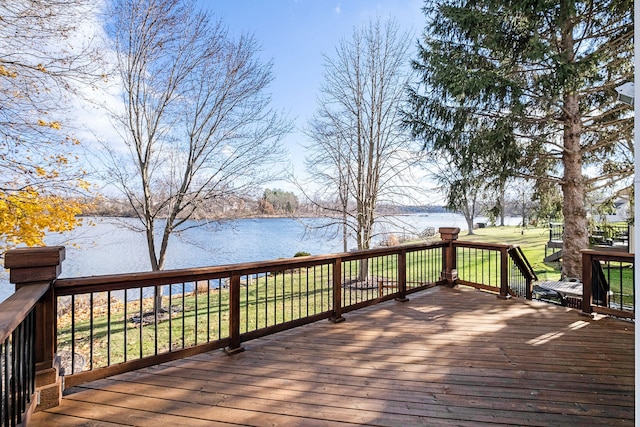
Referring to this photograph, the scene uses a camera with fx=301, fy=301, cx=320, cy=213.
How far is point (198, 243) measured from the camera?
8.02 meters

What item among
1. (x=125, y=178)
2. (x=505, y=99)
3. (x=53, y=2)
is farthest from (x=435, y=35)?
(x=125, y=178)

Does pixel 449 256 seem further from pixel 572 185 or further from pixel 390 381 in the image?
pixel 390 381

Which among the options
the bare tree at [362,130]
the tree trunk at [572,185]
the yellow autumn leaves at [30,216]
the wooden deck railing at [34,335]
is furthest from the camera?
the bare tree at [362,130]

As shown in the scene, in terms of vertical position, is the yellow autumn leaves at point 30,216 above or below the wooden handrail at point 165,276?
above

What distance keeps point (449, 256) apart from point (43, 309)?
5.34m

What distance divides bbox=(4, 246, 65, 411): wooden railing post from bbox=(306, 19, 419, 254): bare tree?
767 cm

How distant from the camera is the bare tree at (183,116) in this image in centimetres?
621

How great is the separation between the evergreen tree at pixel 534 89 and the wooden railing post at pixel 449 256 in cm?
203

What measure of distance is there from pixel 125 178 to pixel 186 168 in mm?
1275

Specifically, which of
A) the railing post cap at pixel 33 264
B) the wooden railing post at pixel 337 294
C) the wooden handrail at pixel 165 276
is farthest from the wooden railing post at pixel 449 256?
the railing post cap at pixel 33 264

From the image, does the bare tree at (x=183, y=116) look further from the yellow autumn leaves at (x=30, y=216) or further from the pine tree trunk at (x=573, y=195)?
the pine tree trunk at (x=573, y=195)

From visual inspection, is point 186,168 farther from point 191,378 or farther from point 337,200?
point 191,378

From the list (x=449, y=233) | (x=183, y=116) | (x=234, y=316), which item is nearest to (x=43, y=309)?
(x=234, y=316)

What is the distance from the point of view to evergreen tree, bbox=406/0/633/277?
534cm
